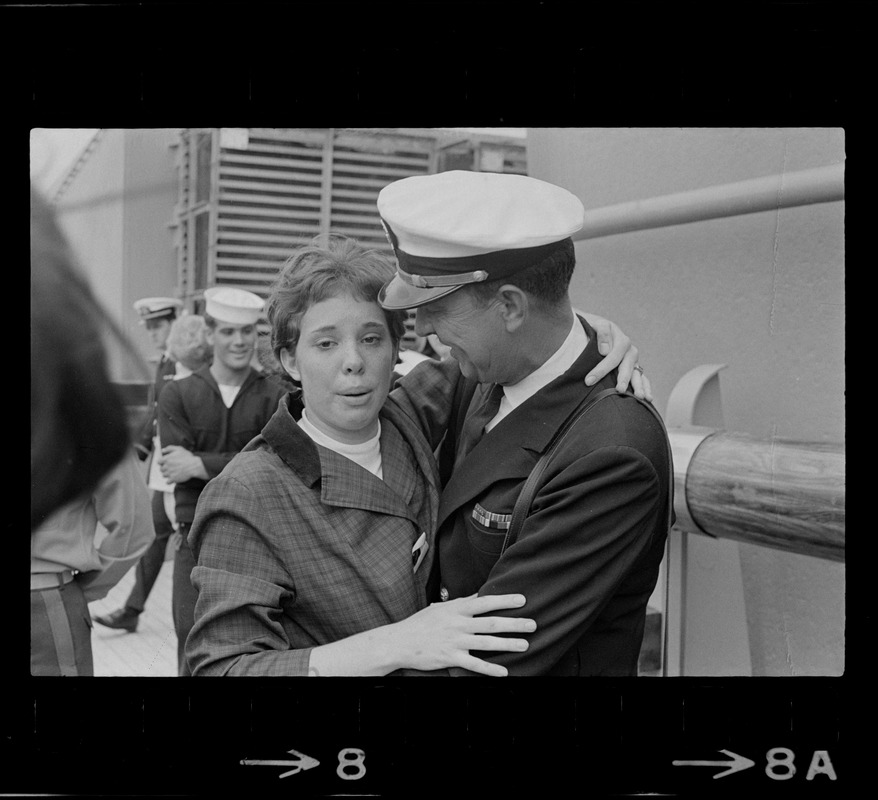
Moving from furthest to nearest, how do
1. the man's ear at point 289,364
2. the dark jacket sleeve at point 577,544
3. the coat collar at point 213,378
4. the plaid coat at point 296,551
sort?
the coat collar at point 213,378, the man's ear at point 289,364, the plaid coat at point 296,551, the dark jacket sleeve at point 577,544

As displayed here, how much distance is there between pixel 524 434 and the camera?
216 centimetres

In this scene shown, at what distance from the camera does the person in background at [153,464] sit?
7.77 ft

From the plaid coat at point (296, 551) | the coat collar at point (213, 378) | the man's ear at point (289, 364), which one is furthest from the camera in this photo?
the coat collar at point (213, 378)

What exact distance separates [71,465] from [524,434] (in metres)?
1.12

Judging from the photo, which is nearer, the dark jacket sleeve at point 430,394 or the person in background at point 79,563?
the dark jacket sleeve at point 430,394

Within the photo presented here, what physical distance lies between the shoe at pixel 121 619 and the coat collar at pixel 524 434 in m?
0.78

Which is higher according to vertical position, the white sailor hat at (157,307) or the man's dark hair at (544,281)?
the man's dark hair at (544,281)

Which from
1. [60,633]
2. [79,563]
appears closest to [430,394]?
[79,563]
